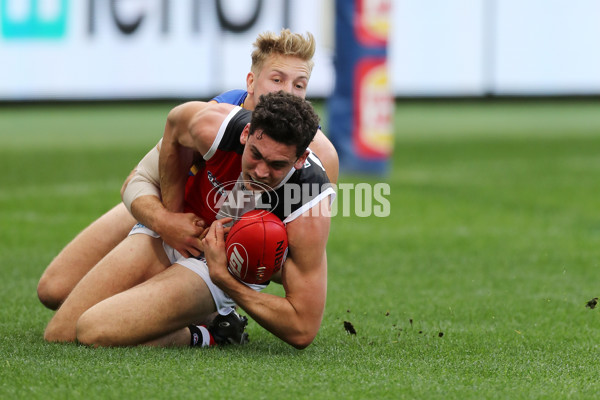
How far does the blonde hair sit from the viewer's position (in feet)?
15.2

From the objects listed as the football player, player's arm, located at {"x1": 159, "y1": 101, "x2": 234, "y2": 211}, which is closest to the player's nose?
the football player

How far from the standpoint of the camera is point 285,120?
395 cm

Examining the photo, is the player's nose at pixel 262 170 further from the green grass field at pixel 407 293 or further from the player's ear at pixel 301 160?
the green grass field at pixel 407 293

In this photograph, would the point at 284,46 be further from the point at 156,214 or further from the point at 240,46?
the point at 240,46

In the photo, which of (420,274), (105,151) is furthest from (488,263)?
(105,151)

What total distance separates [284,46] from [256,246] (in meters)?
1.12

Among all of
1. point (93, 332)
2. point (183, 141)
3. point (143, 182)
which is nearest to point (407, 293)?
point (143, 182)

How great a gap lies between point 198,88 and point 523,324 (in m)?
13.0

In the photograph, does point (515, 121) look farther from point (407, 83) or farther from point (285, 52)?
point (285, 52)

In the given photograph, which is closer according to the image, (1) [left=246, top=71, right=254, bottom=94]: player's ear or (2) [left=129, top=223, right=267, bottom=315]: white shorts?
(2) [left=129, top=223, right=267, bottom=315]: white shorts

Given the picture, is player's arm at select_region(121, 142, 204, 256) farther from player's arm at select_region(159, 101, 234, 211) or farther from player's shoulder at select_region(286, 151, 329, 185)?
player's shoulder at select_region(286, 151, 329, 185)

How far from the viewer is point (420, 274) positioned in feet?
21.9

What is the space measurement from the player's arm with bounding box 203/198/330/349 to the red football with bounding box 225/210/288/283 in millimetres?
48

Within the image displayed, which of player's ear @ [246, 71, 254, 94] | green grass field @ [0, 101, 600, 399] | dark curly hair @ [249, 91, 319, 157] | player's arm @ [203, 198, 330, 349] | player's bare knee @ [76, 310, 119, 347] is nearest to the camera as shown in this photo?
green grass field @ [0, 101, 600, 399]
